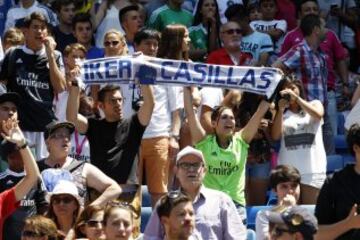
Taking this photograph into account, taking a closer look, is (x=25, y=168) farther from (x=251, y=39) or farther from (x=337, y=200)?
(x=251, y=39)

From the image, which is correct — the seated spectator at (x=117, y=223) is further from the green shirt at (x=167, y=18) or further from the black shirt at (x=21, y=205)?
the green shirt at (x=167, y=18)

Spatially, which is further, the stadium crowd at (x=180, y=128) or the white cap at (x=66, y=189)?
the white cap at (x=66, y=189)

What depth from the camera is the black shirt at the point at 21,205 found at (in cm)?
1048

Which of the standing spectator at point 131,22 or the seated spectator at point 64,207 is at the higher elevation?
the standing spectator at point 131,22

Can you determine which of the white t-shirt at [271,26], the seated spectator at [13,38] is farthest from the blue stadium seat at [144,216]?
the white t-shirt at [271,26]

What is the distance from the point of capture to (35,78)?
12.9 m

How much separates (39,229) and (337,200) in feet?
6.38

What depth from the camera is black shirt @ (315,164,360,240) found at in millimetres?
9039

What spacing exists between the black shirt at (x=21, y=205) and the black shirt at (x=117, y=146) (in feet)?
2.80

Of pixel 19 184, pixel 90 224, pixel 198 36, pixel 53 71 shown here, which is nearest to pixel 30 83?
pixel 53 71

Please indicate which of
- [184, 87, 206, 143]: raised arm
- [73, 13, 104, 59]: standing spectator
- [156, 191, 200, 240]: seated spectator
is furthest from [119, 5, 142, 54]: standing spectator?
[156, 191, 200, 240]: seated spectator

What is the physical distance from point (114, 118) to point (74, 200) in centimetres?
134

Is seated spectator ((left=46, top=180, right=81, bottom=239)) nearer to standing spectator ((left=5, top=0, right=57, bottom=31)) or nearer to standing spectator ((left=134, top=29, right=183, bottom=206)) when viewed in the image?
standing spectator ((left=134, top=29, right=183, bottom=206))

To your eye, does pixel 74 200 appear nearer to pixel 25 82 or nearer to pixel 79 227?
pixel 79 227
